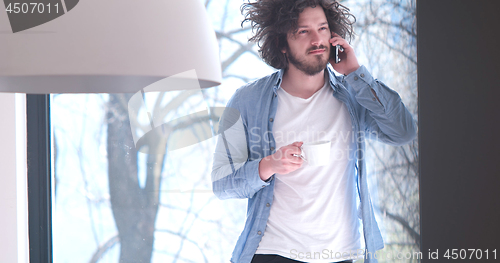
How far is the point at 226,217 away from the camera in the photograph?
1628 millimetres

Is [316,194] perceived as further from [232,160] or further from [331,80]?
[331,80]

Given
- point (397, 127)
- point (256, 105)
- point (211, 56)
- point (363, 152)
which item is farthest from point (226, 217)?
point (211, 56)

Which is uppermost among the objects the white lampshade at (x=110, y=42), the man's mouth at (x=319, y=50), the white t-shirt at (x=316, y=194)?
the man's mouth at (x=319, y=50)

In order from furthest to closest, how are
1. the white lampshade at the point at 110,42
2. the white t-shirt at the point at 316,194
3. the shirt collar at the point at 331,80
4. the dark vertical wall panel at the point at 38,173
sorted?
the dark vertical wall panel at the point at 38,173 → the shirt collar at the point at 331,80 → the white t-shirt at the point at 316,194 → the white lampshade at the point at 110,42

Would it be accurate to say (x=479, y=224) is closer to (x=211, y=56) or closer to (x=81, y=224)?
(x=211, y=56)

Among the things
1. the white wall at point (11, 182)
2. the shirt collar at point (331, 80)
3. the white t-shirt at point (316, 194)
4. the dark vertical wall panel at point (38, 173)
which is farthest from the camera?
the dark vertical wall panel at point (38, 173)

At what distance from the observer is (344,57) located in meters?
1.20

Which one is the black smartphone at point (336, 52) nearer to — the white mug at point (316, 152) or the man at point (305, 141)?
the man at point (305, 141)

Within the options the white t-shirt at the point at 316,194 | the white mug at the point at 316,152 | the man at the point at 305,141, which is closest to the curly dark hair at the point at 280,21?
the man at the point at 305,141

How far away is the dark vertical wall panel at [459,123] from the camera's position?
1.05 metres

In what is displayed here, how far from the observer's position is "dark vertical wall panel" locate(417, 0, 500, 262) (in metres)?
1.05

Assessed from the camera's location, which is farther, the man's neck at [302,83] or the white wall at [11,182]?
the white wall at [11,182]

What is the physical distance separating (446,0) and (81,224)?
1783 millimetres

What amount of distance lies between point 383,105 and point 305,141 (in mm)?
269
